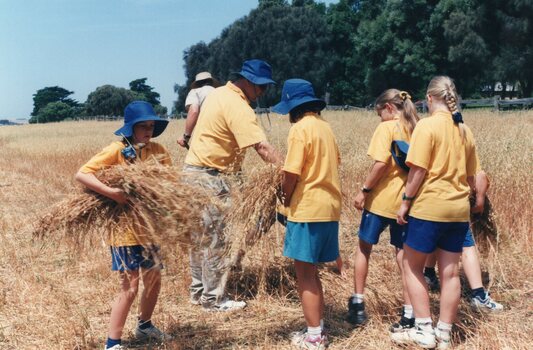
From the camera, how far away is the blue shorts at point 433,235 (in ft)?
9.74


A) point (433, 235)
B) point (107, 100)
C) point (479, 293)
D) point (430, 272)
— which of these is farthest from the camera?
point (107, 100)

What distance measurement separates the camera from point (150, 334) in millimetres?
3359

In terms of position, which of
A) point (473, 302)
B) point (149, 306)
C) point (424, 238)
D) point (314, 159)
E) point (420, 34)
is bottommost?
point (473, 302)

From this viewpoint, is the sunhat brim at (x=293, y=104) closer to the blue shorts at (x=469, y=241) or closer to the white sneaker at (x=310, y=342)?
the white sneaker at (x=310, y=342)

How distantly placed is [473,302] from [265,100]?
39.3 m

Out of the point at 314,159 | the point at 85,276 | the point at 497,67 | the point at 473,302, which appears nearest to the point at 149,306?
the point at 314,159

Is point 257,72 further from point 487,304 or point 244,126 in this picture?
point 487,304

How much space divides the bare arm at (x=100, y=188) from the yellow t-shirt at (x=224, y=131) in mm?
930

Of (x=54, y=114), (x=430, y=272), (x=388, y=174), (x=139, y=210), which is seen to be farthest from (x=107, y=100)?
(x=139, y=210)

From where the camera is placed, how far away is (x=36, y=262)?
5113 millimetres

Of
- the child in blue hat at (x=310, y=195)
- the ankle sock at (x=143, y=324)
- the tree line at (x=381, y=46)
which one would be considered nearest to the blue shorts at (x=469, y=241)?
the child in blue hat at (x=310, y=195)

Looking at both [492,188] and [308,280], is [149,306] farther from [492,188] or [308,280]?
[492,188]

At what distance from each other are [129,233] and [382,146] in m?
1.75

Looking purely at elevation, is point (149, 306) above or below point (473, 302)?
above
